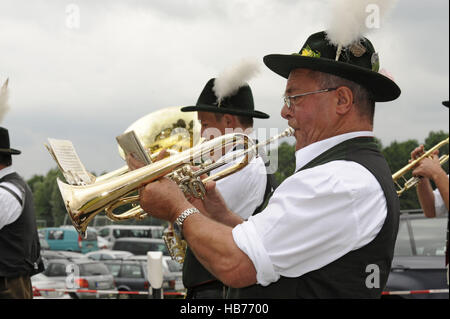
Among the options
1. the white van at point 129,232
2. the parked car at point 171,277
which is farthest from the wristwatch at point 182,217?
the white van at point 129,232

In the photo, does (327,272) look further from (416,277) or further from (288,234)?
(416,277)

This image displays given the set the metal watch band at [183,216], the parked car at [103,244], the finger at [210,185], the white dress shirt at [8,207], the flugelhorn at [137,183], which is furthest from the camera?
the parked car at [103,244]

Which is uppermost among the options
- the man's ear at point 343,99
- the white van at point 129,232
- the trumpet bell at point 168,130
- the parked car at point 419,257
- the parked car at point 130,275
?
the man's ear at point 343,99

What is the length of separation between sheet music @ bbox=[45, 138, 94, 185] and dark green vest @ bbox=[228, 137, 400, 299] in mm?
1175

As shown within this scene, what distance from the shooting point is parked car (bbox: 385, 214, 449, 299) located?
7121 mm

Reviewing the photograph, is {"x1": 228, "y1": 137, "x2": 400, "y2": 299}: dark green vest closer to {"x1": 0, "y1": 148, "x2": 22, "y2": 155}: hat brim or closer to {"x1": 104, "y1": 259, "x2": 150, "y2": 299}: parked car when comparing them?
{"x1": 0, "y1": 148, "x2": 22, "y2": 155}: hat brim

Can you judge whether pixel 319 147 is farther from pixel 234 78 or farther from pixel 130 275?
pixel 130 275

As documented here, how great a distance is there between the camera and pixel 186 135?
459cm

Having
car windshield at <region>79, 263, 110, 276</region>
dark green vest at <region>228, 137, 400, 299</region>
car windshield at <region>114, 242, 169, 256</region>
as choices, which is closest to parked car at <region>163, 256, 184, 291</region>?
car windshield at <region>79, 263, 110, 276</region>

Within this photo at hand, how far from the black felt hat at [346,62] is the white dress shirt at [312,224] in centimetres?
52

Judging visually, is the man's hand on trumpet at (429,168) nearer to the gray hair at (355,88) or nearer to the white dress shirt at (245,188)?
the white dress shirt at (245,188)

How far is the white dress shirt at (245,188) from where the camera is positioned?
12.1ft

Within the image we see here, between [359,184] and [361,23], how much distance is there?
0.80 metres
